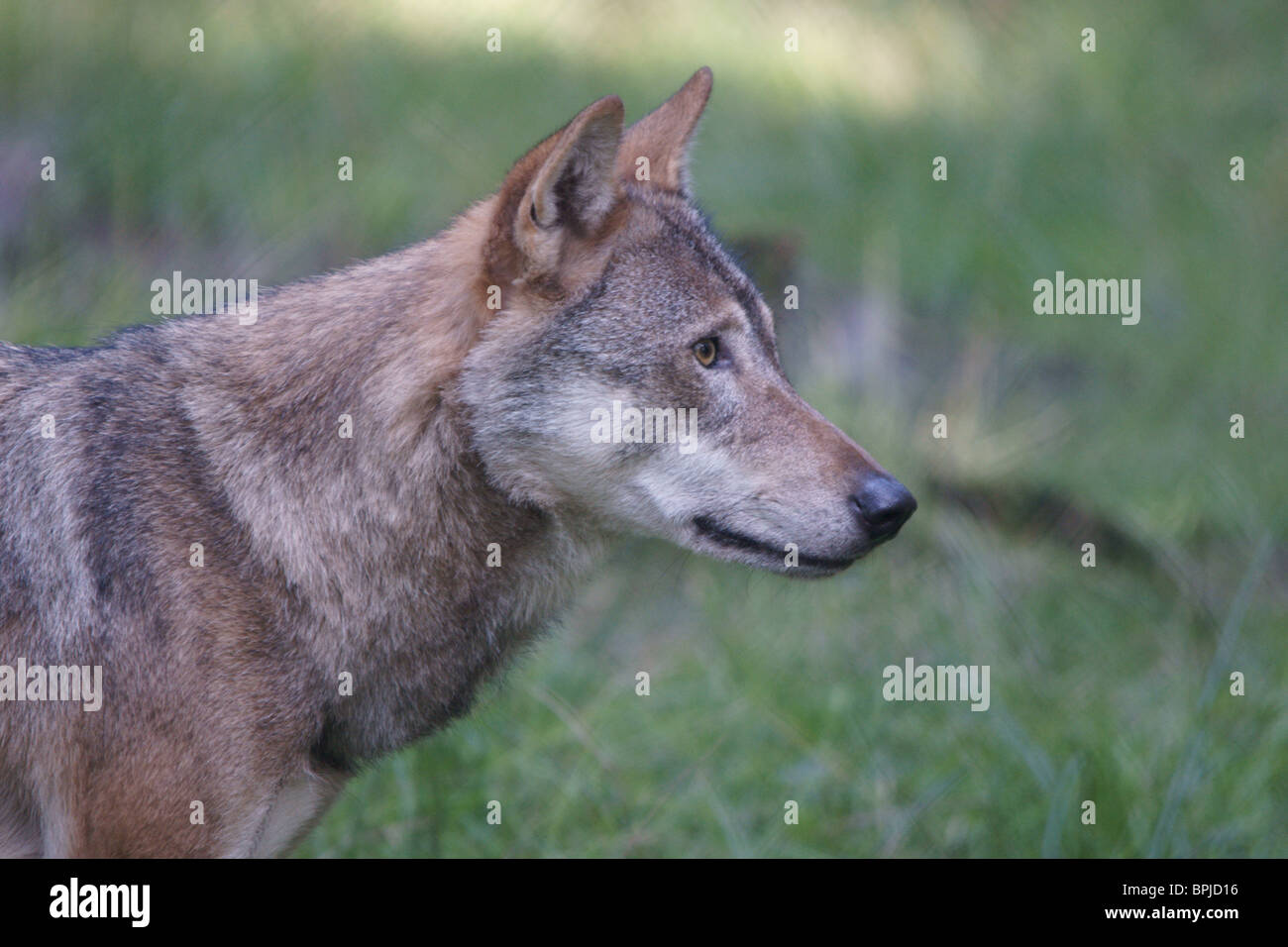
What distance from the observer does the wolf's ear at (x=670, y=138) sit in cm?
433

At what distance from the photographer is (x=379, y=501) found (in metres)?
3.74

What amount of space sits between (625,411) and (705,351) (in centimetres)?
35

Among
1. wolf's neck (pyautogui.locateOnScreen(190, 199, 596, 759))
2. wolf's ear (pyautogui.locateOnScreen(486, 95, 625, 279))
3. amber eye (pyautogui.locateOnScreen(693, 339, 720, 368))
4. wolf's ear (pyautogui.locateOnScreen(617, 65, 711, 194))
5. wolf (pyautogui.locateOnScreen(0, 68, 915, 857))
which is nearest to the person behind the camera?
wolf (pyautogui.locateOnScreen(0, 68, 915, 857))

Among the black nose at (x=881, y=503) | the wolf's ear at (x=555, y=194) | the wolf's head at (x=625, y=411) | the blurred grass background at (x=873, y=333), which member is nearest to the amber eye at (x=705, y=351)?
the wolf's head at (x=625, y=411)

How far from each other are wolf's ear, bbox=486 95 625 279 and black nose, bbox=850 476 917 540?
111 cm

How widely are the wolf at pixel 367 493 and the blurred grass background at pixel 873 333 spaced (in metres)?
0.57

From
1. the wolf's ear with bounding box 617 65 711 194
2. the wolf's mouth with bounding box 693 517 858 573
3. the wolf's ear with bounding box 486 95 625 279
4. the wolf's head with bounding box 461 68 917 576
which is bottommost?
the wolf's mouth with bounding box 693 517 858 573

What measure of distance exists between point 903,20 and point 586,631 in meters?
7.34

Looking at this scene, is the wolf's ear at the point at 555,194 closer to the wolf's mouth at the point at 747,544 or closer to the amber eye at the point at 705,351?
the amber eye at the point at 705,351

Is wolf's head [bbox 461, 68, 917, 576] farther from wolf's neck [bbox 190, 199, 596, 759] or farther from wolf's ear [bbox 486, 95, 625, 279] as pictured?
wolf's neck [bbox 190, 199, 596, 759]

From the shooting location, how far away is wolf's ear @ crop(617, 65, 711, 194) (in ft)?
14.2

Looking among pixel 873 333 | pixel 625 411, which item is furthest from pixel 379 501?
pixel 873 333

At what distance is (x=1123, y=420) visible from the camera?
949 cm

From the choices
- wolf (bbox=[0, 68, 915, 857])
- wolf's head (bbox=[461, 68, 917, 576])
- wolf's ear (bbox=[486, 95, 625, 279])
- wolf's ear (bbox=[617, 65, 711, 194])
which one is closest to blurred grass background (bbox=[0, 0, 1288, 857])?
wolf (bbox=[0, 68, 915, 857])
